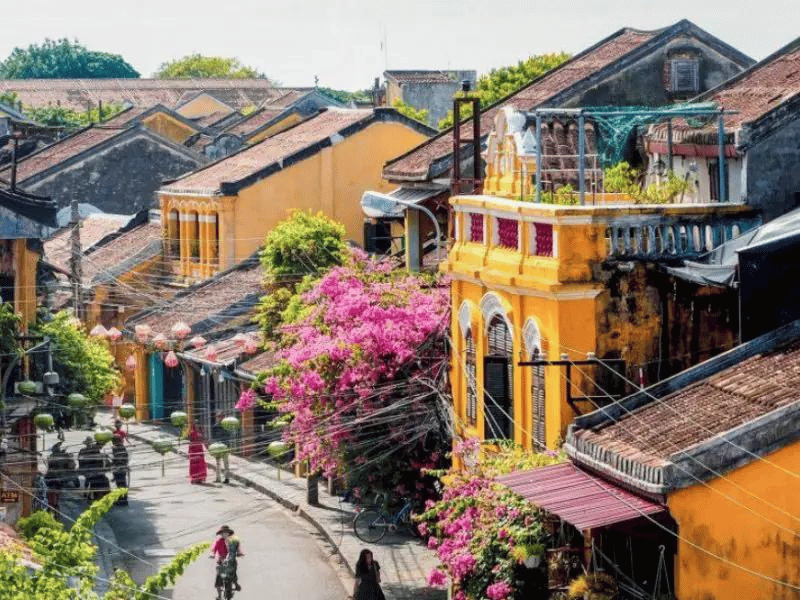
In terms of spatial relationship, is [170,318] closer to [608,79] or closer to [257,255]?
[257,255]

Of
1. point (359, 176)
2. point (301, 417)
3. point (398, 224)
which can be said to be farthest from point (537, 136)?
point (359, 176)

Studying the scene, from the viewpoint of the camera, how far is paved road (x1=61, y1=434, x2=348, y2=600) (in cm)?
3503

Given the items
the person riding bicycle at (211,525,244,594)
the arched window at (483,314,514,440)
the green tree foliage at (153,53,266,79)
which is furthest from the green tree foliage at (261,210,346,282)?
the green tree foliage at (153,53,266,79)

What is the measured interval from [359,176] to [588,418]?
2984 cm

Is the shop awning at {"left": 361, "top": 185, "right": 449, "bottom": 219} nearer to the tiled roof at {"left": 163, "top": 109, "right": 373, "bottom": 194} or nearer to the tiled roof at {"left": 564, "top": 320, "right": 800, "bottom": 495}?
the tiled roof at {"left": 564, "top": 320, "right": 800, "bottom": 495}

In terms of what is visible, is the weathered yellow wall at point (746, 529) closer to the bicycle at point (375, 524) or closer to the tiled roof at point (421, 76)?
the bicycle at point (375, 524)

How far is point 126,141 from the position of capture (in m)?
67.8

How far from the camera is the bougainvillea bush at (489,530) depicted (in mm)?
24922

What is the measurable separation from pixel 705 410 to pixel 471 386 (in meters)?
7.72

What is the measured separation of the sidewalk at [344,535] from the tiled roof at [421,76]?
3989 cm

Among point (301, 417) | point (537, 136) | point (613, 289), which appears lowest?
point (301, 417)

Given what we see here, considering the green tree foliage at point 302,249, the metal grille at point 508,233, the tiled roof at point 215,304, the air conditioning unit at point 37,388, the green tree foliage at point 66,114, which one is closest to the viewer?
the metal grille at point 508,233

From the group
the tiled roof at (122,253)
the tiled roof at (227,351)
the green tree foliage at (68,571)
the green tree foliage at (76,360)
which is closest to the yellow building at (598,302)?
A: the green tree foliage at (68,571)

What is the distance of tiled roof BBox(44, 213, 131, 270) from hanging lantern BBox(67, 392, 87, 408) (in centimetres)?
2317
